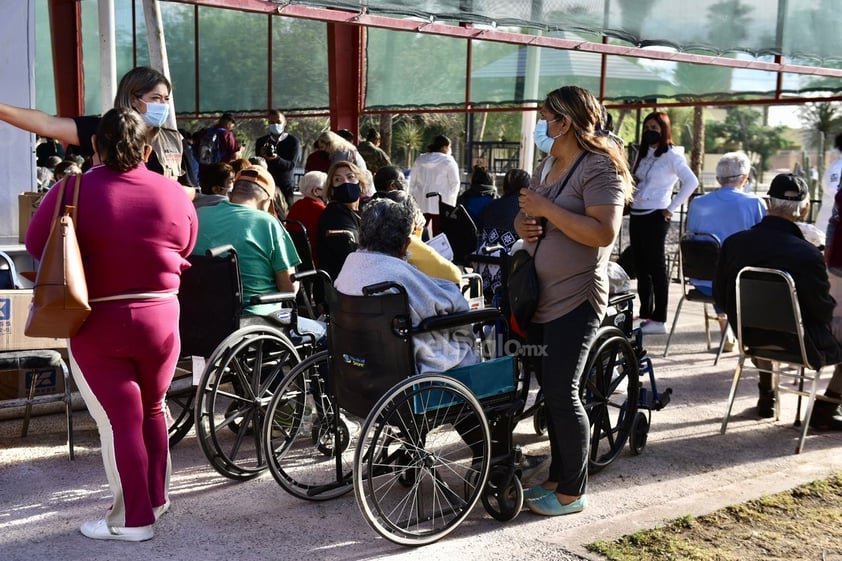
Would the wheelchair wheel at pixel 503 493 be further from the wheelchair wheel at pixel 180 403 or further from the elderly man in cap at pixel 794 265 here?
the elderly man in cap at pixel 794 265

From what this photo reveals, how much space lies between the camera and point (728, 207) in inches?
296

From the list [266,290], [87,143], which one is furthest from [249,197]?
[87,143]

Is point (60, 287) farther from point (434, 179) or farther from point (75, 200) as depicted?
point (434, 179)

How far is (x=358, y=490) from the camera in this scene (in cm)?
377

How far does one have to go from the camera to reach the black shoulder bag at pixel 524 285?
4156 millimetres

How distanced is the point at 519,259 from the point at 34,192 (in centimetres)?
446

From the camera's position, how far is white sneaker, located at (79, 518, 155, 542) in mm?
3973

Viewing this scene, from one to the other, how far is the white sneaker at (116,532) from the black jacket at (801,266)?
3.53 metres

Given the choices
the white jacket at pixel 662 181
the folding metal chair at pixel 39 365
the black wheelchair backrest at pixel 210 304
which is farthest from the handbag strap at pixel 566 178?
the white jacket at pixel 662 181

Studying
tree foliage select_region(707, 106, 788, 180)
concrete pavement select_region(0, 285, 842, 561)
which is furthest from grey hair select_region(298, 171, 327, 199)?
tree foliage select_region(707, 106, 788, 180)

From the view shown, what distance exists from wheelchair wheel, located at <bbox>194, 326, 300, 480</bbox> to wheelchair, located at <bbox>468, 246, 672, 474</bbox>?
1153 mm

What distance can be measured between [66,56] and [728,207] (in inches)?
374

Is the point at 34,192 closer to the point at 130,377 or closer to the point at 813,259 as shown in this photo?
the point at 130,377

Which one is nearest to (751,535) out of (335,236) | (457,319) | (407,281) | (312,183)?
(457,319)
